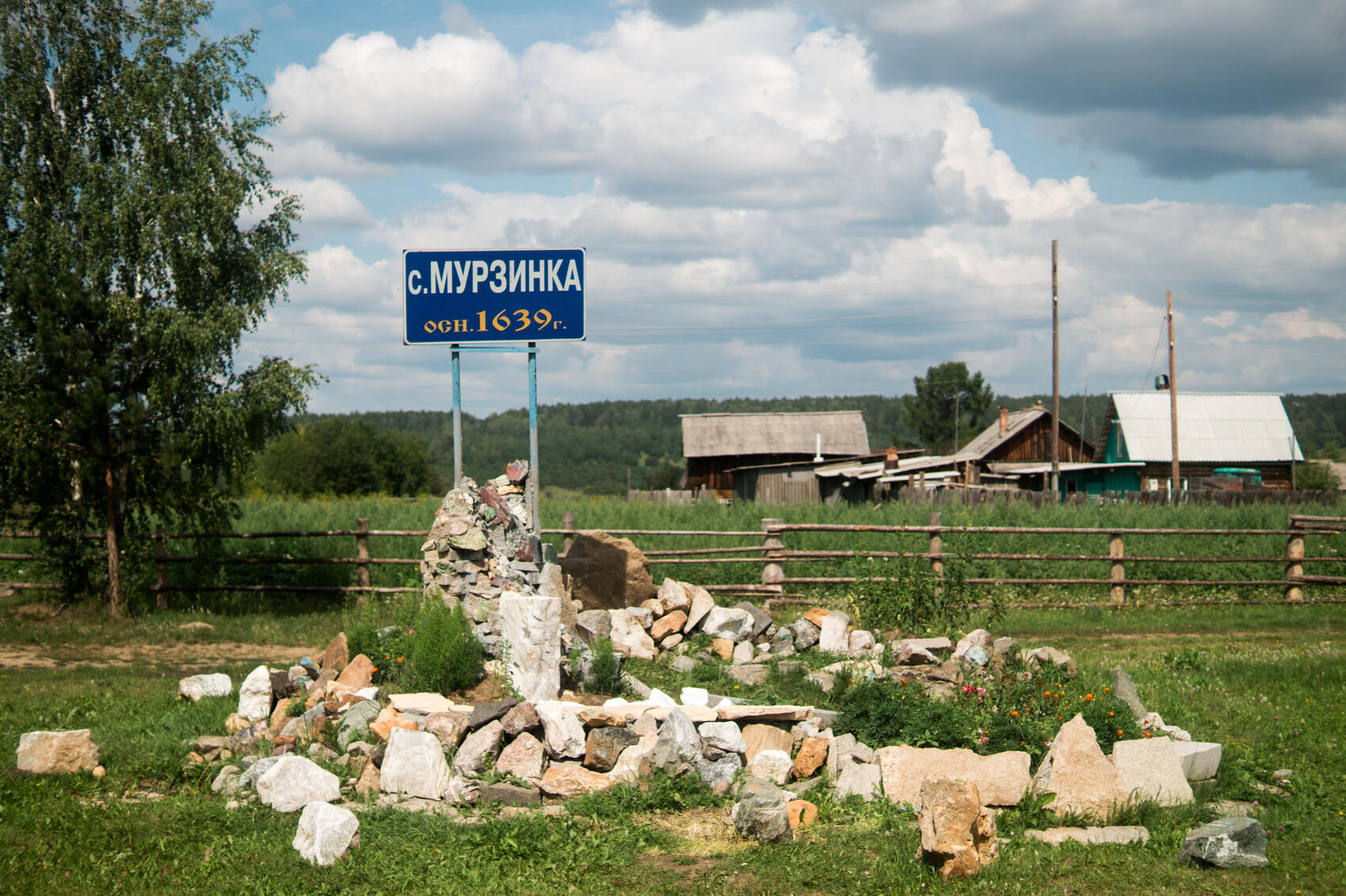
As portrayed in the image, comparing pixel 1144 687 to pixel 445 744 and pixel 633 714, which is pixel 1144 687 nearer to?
pixel 633 714

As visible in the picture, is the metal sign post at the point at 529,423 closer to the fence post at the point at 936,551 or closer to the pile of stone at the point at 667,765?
the pile of stone at the point at 667,765

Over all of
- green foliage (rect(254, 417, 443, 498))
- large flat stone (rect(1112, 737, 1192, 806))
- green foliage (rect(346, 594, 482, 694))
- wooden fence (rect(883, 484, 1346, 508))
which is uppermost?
green foliage (rect(254, 417, 443, 498))

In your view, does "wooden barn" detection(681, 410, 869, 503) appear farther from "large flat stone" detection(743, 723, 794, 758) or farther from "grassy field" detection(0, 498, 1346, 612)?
"large flat stone" detection(743, 723, 794, 758)

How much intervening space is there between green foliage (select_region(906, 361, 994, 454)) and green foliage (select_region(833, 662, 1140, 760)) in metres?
66.0

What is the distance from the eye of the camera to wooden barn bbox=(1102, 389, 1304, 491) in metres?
39.4

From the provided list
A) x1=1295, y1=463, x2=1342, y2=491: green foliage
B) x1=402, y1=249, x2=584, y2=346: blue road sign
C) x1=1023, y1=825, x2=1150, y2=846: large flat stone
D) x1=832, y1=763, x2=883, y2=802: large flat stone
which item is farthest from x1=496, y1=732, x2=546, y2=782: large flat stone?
x1=1295, y1=463, x2=1342, y2=491: green foliage

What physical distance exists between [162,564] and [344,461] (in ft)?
120

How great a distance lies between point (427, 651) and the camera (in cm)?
762

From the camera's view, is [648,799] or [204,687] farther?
[204,687]

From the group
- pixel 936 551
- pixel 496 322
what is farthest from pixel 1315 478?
pixel 496 322

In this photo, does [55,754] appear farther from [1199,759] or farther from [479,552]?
[1199,759]

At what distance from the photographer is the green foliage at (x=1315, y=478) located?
4400 cm

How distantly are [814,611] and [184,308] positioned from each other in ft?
35.8

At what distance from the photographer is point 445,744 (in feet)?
21.4
